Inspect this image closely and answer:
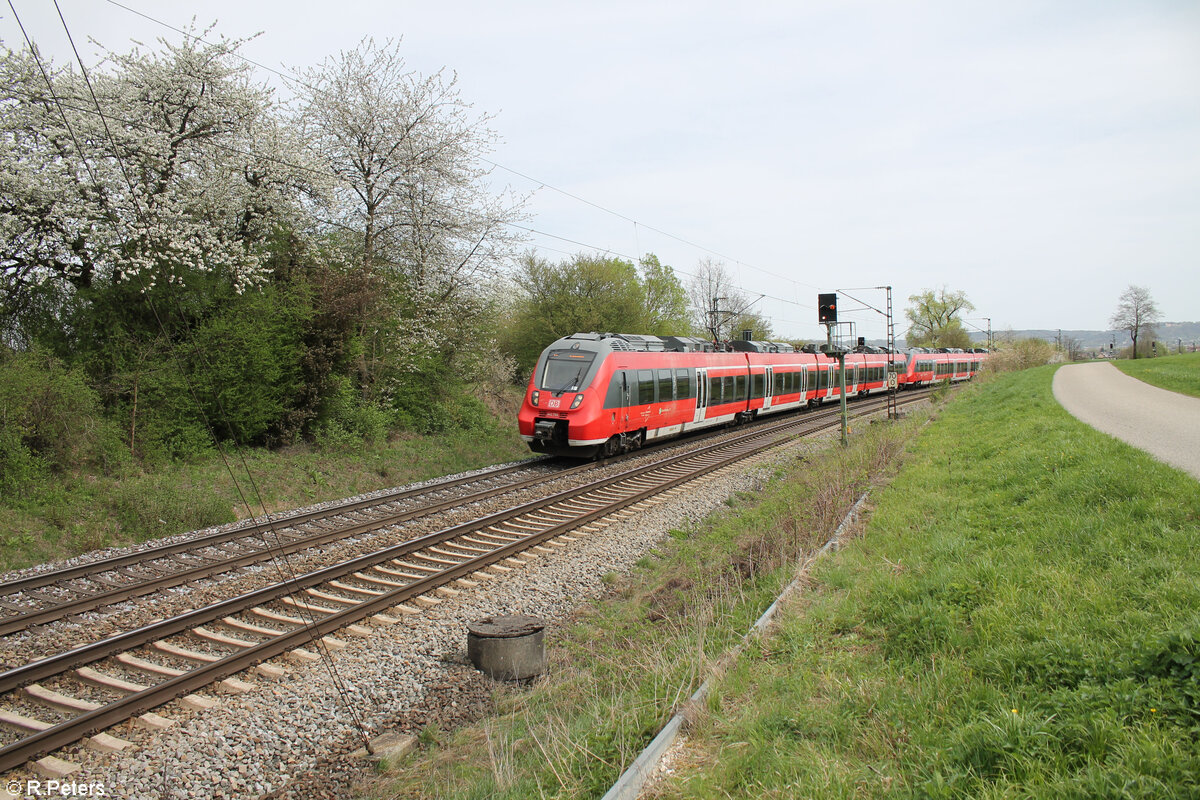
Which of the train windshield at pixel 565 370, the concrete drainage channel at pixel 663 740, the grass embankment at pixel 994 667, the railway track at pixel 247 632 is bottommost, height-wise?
the railway track at pixel 247 632

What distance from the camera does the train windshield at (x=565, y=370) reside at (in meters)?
15.6

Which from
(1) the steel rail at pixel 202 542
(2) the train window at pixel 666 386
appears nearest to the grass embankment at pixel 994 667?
(1) the steel rail at pixel 202 542

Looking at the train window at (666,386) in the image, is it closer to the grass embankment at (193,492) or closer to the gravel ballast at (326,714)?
the grass embankment at (193,492)

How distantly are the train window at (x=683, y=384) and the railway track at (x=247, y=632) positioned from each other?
8632 millimetres

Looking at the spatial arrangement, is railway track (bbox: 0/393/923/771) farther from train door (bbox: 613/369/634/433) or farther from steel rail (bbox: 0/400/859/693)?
train door (bbox: 613/369/634/433)

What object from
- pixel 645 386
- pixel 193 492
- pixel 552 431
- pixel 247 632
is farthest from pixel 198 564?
pixel 645 386

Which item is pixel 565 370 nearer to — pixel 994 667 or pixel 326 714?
pixel 326 714

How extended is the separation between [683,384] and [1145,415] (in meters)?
10.4

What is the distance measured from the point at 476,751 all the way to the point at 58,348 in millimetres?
13607

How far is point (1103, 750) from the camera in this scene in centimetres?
300

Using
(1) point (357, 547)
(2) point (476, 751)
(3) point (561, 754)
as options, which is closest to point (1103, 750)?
(3) point (561, 754)

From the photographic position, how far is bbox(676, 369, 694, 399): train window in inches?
750

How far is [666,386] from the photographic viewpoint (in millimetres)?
18344

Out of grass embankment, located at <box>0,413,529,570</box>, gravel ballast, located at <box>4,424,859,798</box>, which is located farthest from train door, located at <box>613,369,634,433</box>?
gravel ballast, located at <box>4,424,859,798</box>
